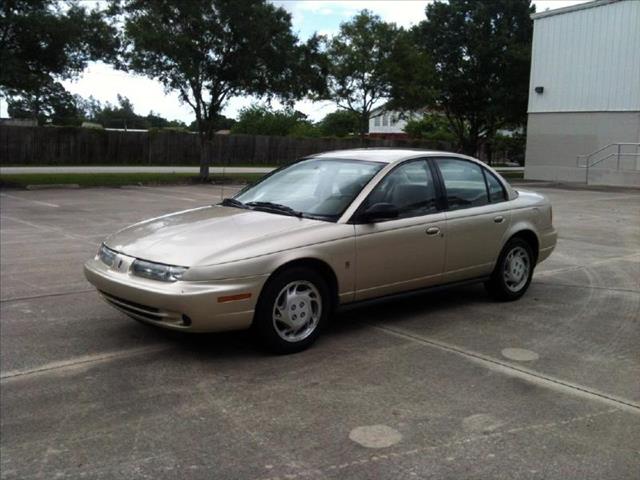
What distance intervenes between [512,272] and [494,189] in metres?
0.85

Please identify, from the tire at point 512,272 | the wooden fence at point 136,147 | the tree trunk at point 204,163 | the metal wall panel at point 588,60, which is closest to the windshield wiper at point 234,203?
the tire at point 512,272

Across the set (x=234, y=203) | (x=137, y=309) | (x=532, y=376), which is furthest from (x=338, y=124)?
(x=532, y=376)

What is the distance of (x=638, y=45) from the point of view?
26.7m

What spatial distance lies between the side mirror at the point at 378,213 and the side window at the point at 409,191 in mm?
124

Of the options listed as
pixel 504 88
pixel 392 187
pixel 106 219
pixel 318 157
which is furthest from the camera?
pixel 504 88

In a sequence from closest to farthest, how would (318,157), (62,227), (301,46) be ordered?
(318,157) < (62,227) < (301,46)

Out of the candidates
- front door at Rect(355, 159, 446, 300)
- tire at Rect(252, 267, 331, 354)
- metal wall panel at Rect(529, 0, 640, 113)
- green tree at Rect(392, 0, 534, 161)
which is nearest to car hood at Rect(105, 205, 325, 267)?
tire at Rect(252, 267, 331, 354)

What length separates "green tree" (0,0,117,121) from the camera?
18.9 metres

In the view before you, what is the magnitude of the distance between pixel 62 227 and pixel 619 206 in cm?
1377

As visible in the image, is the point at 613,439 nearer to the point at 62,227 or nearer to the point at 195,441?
the point at 195,441

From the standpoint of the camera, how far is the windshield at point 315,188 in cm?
545

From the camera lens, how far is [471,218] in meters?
6.14

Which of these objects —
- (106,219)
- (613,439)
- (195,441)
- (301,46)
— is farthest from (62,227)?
(301,46)

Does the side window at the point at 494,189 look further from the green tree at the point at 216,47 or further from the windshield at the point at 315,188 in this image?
the green tree at the point at 216,47
